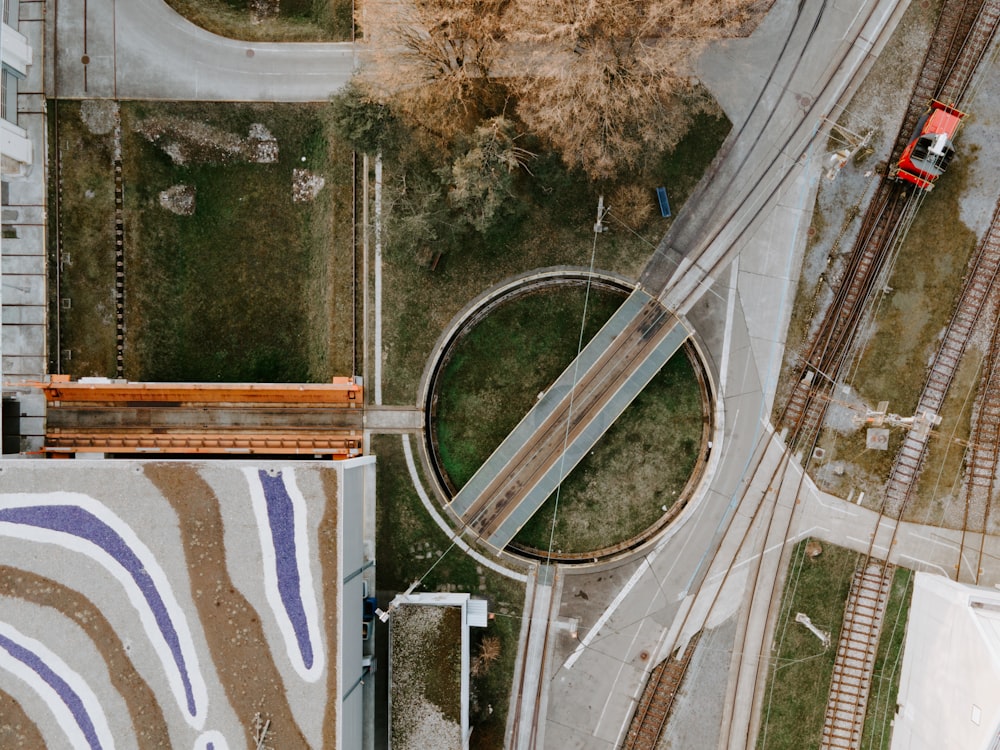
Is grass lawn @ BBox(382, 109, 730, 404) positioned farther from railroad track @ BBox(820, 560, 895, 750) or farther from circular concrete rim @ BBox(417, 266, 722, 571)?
railroad track @ BBox(820, 560, 895, 750)

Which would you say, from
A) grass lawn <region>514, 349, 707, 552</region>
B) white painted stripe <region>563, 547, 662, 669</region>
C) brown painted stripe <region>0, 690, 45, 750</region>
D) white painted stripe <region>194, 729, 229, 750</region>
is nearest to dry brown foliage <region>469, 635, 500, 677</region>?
white painted stripe <region>563, 547, 662, 669</region>

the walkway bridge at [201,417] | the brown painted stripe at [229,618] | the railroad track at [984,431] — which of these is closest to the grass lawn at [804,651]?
the railroad track at [984,431]

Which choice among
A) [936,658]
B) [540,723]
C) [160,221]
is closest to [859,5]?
[936,658]

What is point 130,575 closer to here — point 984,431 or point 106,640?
point 106,640

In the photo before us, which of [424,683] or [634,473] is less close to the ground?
[634,473]

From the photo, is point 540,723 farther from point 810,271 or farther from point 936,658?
point 810,271

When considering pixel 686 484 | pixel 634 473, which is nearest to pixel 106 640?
pixel 634 473
